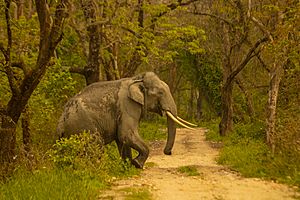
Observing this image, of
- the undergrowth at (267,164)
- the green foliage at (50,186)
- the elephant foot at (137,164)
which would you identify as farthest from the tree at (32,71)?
the undergrowth at (267,164)

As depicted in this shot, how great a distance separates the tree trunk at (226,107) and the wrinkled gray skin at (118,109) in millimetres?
8233

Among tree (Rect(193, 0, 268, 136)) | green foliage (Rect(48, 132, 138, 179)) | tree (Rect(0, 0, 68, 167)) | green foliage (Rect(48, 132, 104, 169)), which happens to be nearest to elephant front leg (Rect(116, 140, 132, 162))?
green foliage (Rect(48, 132, 138, 179))

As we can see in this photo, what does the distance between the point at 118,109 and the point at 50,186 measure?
3579 millimetres

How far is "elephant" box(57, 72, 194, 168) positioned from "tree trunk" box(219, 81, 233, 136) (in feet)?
26.9

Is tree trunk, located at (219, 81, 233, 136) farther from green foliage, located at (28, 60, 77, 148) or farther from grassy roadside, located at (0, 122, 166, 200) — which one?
grassy roadside, located at (0, 122, 166, 200)

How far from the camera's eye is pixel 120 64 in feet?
61.1

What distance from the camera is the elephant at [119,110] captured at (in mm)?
9953

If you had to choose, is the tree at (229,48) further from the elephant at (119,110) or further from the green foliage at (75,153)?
the green foliage at (75,153)

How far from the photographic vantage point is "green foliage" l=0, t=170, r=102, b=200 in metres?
6.48

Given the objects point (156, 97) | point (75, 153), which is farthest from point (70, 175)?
point (156, 97)

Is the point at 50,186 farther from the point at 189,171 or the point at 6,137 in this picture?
the point at 189,171

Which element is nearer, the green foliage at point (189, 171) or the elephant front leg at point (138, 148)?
the green foliage at point (189, 171)

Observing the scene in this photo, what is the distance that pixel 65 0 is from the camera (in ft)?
25.7

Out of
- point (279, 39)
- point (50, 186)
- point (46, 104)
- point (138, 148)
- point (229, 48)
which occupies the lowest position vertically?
point (138, 148)
